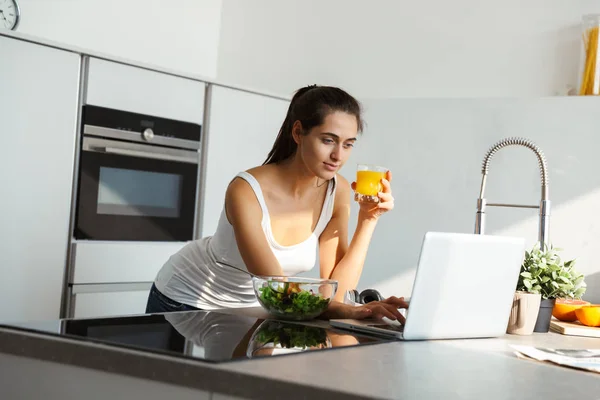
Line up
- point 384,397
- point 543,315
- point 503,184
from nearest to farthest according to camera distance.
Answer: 1. point 384,397
2. point 543,315
3. point 503,184

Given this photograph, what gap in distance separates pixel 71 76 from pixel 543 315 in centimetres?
234

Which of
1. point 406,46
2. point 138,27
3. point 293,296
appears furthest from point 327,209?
point 138,27

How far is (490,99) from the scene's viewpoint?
3725 millimetres

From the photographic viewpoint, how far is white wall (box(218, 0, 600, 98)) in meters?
3.92

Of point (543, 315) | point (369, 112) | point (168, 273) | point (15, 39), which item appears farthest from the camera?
point (369, 112)

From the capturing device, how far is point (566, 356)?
5.25 feet

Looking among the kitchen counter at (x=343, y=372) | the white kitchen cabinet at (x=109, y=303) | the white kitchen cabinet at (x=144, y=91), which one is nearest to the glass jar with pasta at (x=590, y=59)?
the white kitchen cabinet at (x=144, y=91)

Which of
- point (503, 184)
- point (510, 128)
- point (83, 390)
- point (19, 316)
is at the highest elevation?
point (510, 128)

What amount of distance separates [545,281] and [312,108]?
86 centimetres

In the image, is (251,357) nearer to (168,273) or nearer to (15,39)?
(168,273)

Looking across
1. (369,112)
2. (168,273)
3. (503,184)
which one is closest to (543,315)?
(168,273)

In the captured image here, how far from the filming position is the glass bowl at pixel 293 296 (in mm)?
1913

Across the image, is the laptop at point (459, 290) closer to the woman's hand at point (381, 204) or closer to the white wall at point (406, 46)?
the woman's hand at point (381, 204)

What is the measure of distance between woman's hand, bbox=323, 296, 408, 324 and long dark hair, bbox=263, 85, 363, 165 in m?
0.67
